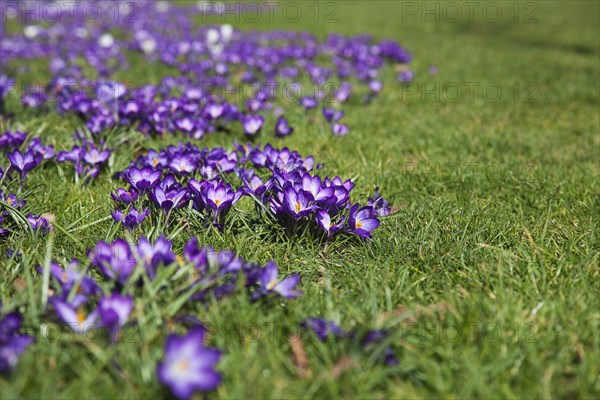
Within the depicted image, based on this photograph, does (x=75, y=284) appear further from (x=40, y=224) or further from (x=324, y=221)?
(x=324, y=221)

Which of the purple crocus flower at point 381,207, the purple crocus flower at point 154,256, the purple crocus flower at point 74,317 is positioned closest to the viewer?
the purple crocus flower at point 74,317

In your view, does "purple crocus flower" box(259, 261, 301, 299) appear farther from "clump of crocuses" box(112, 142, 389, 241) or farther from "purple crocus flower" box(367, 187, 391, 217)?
"purple crocus flower" box(367, 187, 391, 217)

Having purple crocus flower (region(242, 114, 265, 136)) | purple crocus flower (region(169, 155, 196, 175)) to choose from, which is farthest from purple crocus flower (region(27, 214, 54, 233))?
purple crocus flower (region(242, 114, 265, 136))

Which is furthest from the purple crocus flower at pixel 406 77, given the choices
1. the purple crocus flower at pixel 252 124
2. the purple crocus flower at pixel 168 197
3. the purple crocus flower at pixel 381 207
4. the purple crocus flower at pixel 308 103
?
the purple crocus flower at pixel 168 197

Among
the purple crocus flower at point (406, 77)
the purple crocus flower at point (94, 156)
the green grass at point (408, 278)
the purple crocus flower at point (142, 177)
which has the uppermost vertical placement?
the purple crocus flower at point (142, 177)

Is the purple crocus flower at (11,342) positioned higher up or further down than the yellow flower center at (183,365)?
higher up

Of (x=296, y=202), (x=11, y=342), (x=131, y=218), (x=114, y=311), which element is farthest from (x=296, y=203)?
(x=11, y=342)

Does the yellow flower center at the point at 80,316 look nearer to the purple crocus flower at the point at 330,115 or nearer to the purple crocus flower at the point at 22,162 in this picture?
the purple crocus flower at the point at 22,162
